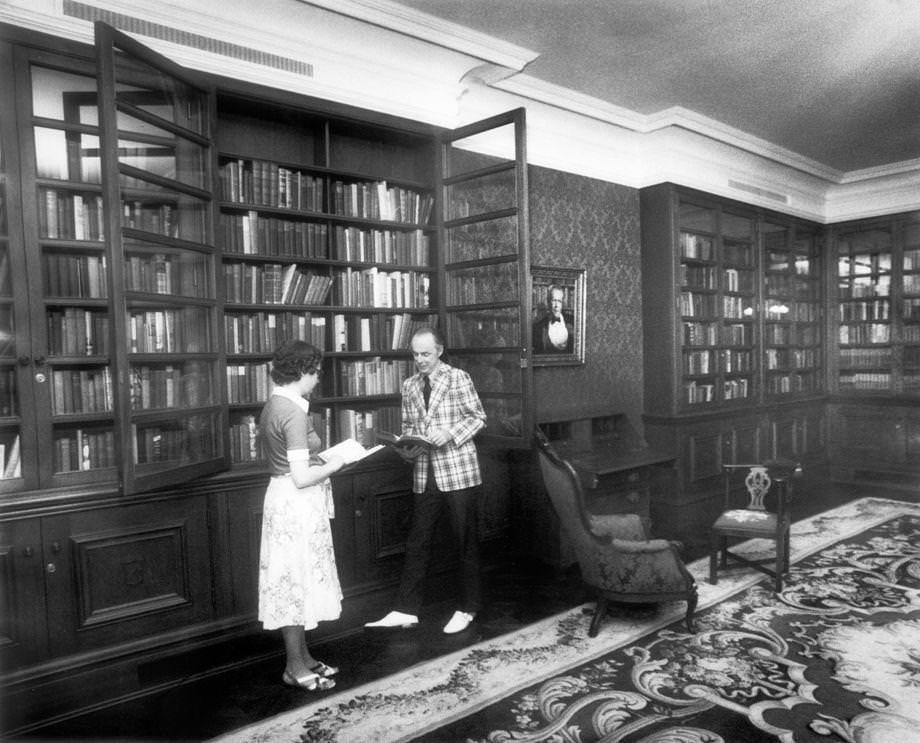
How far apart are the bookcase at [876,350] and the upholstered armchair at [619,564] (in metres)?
5.10

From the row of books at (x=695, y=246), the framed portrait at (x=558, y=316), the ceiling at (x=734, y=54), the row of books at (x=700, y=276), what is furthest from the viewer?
the row of books at (x=700, y=276)

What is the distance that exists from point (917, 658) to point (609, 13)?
3.70m

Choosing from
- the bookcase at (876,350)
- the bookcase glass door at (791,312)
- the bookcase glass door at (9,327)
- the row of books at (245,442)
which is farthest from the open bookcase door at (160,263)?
the bookcase at (876,350)

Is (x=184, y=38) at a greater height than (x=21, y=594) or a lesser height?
greater

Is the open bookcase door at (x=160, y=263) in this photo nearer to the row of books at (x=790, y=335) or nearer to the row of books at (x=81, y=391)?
the row of books at (x=81, y=391)

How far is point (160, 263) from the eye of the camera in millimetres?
3000

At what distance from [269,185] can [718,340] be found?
4470 millimetres

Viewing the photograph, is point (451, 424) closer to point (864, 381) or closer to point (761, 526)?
point (761, 526)

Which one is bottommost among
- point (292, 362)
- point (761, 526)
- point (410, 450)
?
point (761, 526)

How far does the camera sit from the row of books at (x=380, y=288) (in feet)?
12.8

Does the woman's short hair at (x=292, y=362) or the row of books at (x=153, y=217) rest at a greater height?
the row of books at (x=153, y=217)

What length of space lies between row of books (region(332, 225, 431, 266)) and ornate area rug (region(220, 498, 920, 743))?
2.28 meters

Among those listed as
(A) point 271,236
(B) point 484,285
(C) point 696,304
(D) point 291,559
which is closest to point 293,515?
(D) point 291,559

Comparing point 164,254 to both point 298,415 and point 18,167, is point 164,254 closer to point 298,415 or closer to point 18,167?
point 18,167
